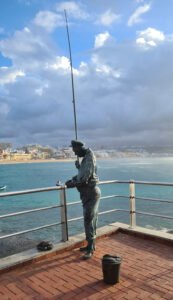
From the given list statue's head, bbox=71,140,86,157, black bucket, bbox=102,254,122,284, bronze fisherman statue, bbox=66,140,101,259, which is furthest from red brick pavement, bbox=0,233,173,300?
statue's head, bbox=71,140,86,157

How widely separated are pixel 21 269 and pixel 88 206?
129 centimetres

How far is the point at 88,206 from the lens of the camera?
14.4ft

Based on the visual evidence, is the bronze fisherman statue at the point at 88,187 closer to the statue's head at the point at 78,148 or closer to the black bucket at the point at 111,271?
the statue's head at the point at 78,148

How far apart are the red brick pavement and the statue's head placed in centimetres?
159

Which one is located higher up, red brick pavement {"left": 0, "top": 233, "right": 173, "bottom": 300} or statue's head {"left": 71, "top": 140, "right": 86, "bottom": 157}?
statue's head {"left": 71, "top": 140, "right": 86, "bottom": 157}

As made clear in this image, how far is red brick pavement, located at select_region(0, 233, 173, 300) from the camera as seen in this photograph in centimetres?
324

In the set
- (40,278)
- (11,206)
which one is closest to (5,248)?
(40,278)

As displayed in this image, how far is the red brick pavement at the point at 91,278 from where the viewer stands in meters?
3.24

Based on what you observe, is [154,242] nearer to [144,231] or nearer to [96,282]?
[144,231]

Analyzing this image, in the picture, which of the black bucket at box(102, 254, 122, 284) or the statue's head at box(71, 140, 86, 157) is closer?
the black bucket at box(102, 254, 122, 284)

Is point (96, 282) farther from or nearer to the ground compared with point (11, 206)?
farther from the ground

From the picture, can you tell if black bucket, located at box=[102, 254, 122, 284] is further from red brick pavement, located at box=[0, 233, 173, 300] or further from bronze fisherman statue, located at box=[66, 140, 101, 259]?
bronze fisherman statue, located at box=[66, 140, 101, 259]

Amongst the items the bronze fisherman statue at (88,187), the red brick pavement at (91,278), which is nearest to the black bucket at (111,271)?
the red brick pavement at (91,278)

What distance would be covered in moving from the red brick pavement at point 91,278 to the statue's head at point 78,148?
1.59 metres
